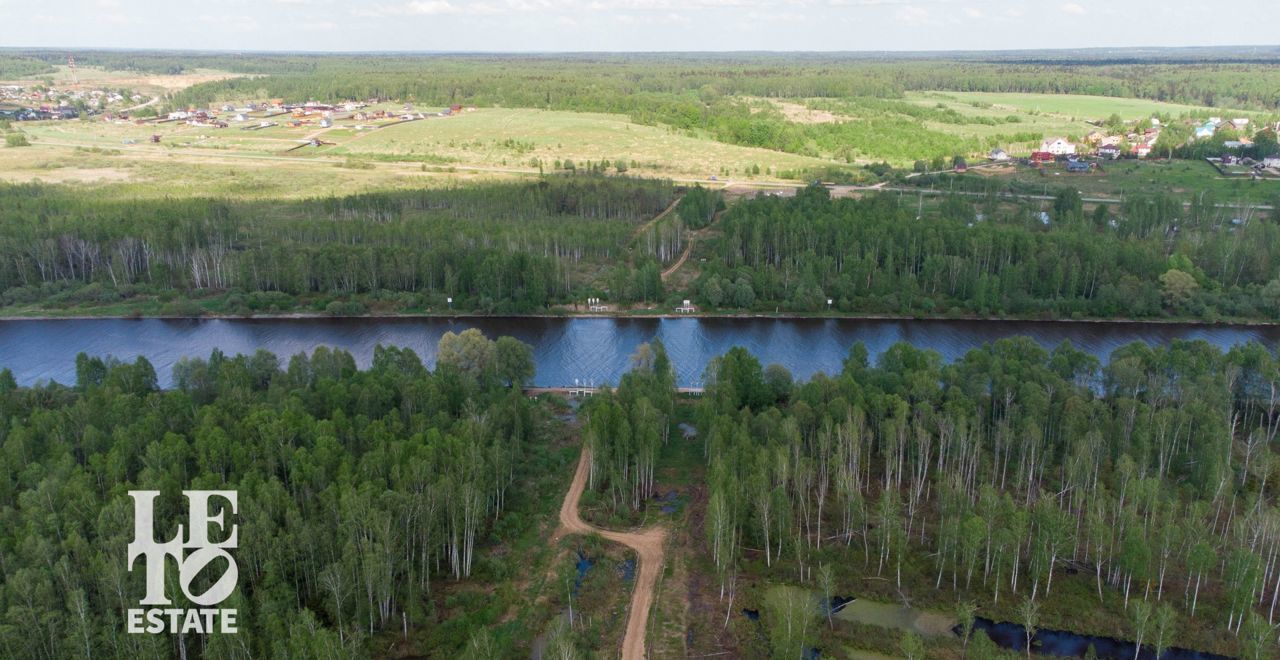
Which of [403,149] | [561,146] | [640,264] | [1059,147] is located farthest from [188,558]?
[1059,147]

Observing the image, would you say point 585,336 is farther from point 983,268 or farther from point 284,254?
point 983,268

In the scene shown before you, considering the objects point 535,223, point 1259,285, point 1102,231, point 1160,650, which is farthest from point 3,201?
point 1259,285

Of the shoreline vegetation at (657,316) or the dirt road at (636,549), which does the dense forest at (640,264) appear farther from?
the dirt road at (636,549)

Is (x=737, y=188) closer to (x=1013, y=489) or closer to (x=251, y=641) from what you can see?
(x=1013, y=489)

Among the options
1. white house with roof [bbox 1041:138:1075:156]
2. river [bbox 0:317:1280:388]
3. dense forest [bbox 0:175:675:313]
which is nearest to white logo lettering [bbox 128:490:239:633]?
river [bbox 0:317:1280:388]

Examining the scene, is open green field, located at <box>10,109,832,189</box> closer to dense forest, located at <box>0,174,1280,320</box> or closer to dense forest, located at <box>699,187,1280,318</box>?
dense forest, located at <box>0,174,1280,320</box>

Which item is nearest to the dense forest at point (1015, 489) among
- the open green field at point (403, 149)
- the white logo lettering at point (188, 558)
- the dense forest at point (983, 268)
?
the white logo lettering at point (188, 558)

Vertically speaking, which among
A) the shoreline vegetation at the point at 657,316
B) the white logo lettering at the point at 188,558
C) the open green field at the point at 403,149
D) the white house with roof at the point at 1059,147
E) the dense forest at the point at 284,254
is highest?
the white house with roof at the point at 1059,147

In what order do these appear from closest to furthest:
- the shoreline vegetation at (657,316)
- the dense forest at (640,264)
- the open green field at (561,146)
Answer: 1. the shoreline vegetation at (657,316)
2. the dense forest at (640,264)
3. the open green field at (561,146)
